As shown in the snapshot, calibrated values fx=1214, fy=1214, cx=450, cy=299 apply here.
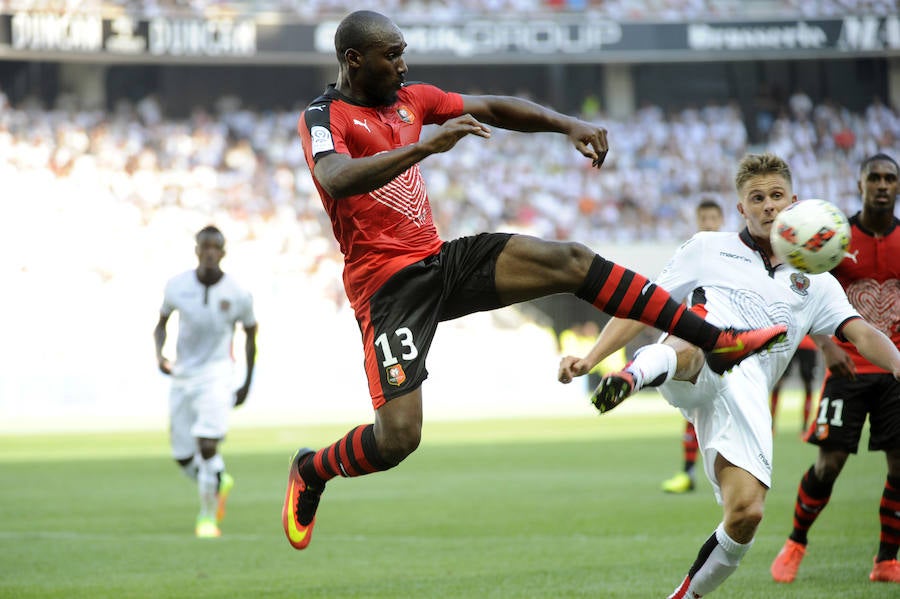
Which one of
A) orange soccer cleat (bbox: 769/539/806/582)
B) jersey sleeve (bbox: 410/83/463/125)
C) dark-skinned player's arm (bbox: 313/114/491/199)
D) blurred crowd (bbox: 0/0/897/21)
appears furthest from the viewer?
blurred crowd (bbox: 0/0/897/21)

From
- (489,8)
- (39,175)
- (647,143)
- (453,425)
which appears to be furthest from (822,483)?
(489,8)

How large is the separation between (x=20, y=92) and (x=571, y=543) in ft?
93.6

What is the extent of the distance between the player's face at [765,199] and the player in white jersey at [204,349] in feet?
19.1

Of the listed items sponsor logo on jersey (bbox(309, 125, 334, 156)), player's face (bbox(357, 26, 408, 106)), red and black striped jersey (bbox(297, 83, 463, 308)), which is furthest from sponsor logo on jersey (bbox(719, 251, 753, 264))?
sponsor logo on jersey (bbox(309, 125, 334, 156))

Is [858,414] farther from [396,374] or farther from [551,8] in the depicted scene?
[551,8]

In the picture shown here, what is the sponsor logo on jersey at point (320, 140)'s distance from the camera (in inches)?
220

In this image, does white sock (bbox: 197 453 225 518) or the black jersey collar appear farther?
white sock (bbox: 197 453 225 518)

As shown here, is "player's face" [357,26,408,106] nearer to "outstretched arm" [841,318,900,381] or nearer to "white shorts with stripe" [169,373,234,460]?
"outstretched arm" [841,318,900,381]

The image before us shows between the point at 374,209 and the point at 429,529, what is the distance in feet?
16.6

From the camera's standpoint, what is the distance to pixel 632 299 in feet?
18.6

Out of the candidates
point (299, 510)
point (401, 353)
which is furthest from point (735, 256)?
point (299, 510)

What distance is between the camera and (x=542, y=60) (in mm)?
35000

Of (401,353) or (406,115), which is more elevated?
(406,115)

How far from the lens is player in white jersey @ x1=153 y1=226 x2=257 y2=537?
35.9 feet
